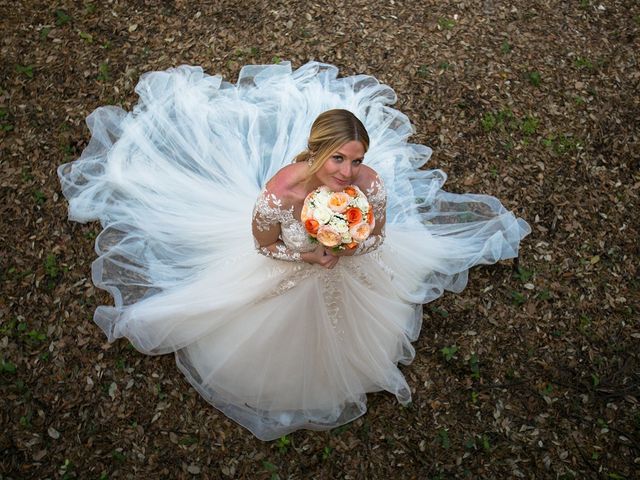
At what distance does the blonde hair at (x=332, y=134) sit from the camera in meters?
3.20

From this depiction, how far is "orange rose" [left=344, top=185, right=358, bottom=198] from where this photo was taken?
3299mm

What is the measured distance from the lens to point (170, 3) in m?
6.23

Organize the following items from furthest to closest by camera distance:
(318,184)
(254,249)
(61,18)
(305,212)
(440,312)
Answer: (61,18), (440,312), (254,249), (318,184), (305,212)

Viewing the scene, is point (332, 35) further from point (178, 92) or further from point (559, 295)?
point (559, 295)

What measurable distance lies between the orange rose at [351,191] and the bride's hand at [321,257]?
1.30ft

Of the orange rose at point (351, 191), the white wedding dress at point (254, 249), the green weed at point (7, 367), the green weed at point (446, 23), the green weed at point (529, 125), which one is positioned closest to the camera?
the orange rose at point (351, 191)

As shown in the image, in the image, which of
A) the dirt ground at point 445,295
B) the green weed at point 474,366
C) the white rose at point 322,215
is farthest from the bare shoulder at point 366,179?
the green weed at point 474,366

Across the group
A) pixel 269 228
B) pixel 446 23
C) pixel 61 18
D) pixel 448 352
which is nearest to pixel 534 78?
pixel 446 23

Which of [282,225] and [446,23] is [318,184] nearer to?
[282,225]

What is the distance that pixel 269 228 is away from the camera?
139 inches

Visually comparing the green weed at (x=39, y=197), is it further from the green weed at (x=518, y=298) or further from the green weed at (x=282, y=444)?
the green weed at (x=518, y=298)

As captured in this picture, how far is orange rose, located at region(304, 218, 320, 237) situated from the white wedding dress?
27cm

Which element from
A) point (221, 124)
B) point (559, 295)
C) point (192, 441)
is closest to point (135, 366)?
point (192, 441)

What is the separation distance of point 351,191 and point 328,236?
31 centimetres
